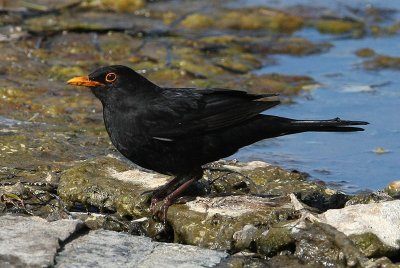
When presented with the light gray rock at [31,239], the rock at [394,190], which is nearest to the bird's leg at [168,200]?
the light gray rock at [31,239]

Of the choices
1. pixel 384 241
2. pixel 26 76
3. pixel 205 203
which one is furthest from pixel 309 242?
pixel 26 76

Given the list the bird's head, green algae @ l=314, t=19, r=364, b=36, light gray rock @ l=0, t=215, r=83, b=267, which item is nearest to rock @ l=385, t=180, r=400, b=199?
the bird's head

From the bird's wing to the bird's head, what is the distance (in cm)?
24

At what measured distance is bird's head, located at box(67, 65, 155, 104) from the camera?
6684 mm

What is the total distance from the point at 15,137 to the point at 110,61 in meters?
3.26

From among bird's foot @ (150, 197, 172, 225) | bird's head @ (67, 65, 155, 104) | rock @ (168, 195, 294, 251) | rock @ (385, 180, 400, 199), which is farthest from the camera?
bird's head @ (67, 65, 155, 104)

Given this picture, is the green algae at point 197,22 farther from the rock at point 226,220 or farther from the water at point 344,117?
the rock at point 226,220

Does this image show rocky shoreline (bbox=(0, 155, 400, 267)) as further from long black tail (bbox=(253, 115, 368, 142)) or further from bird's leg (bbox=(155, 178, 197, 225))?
long black tail (bbox=(253, 115, 368, 142))

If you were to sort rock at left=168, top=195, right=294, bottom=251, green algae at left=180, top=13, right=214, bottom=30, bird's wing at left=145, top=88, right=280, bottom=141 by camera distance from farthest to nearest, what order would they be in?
Result: green algae at left=180, top=13, right=214, bottom=30 < bird's wing at left=145, top=88, right=280, bottom=141 < rock at left=168, top=195, right=294, bottom=251

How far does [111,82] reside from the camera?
22.1 ft

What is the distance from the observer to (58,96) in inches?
384

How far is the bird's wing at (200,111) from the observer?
6.38 meters

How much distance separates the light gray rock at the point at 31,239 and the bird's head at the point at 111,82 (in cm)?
126

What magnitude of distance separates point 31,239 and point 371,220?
6.25 ft
